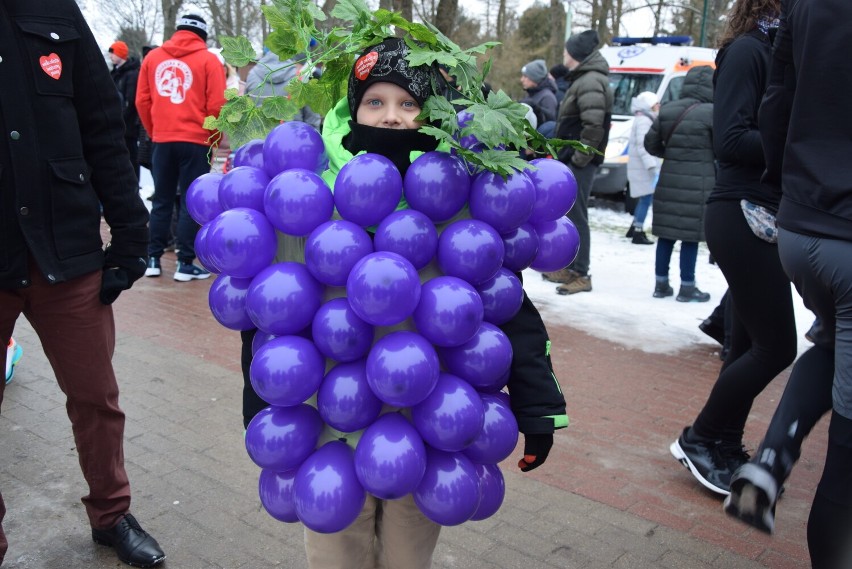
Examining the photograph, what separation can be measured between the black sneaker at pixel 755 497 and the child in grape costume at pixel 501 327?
682 millimetres

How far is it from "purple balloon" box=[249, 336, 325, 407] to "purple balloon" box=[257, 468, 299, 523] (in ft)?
0.81

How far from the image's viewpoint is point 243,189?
206 cm

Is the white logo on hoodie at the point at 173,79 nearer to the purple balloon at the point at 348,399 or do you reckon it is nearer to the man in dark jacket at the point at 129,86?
the man in dark jacket at the point at 129,86

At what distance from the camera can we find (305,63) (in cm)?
225

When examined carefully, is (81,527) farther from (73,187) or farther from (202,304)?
(202,304)

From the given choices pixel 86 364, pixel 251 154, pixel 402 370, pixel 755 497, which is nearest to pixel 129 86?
pixel 86 364

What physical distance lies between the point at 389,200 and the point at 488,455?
70cm

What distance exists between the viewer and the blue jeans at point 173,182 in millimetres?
7016

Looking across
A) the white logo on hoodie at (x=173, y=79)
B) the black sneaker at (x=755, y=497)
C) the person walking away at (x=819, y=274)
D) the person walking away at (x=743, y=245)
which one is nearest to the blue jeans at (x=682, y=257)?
the person walking away at (x=743, y=245)

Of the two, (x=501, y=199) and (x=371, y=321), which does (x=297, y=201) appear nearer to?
(x=371, y=321)

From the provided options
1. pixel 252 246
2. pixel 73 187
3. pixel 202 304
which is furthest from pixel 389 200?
pixel 202 304

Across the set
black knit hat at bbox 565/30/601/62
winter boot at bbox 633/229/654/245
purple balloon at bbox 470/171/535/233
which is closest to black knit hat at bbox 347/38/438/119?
purple balloon at bbox 470/171/535/233

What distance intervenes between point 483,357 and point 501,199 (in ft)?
1.30

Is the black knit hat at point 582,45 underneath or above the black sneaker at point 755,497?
above
